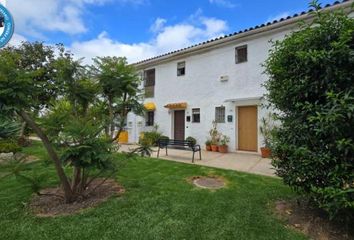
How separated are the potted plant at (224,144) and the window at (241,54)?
408 centimetres

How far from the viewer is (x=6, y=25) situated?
5719 mm

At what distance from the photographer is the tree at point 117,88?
207 inches

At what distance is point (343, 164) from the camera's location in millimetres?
3234

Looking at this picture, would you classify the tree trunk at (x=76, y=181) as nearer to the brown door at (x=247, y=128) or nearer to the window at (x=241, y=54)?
the brown door at (x=247, y=128)

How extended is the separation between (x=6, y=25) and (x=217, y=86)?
32.4 ft

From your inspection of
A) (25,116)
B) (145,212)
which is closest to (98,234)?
(145,212)

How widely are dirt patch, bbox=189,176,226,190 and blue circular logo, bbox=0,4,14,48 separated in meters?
5.86

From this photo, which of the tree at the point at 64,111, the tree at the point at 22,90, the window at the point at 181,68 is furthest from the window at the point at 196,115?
the tree at the point at 22,90

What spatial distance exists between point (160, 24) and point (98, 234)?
13448mm

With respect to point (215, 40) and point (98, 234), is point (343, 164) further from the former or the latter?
point (215, 40)

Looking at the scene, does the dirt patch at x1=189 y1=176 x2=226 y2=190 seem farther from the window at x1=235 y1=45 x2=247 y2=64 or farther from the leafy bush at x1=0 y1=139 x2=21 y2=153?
the leafy bush at x1=0 y1=139 x2=21 y2=153

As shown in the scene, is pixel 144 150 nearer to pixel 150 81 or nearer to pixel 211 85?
pixel 211 85

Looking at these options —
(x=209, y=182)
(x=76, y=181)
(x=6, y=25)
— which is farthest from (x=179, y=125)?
(x=6, y=25)

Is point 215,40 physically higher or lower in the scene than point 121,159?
higher
